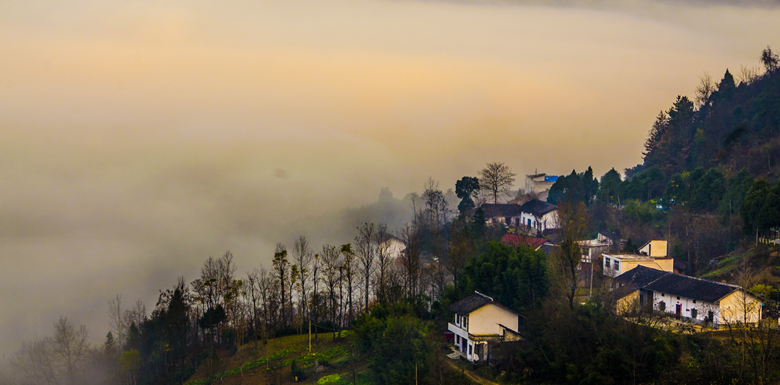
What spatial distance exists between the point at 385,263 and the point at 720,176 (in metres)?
25.4

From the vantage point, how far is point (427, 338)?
24984 mm

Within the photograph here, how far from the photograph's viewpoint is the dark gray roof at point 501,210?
5347 centimetres

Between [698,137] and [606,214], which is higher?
[698,137]

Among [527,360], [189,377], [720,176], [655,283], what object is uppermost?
[720,176]

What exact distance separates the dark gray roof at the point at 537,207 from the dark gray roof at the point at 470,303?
2276 centimetres

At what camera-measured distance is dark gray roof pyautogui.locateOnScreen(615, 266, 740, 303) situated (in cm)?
2589

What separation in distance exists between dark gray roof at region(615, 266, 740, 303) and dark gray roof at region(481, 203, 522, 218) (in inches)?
823

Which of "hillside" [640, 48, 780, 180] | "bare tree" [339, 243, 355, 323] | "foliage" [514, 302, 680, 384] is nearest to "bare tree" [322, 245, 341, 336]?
"bare tree" [339, 243, 355, 323]

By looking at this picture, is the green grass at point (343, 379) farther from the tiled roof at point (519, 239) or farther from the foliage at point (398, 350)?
the tiled roof at point (519, 239)

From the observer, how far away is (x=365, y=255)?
1467 inches

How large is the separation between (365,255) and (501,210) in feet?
68.8

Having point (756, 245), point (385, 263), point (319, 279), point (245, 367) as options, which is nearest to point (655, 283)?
point (756, 245)

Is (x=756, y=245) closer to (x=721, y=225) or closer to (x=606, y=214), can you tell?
(x=721, y=225)

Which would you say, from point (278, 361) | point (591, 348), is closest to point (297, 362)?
point (278, 361)
